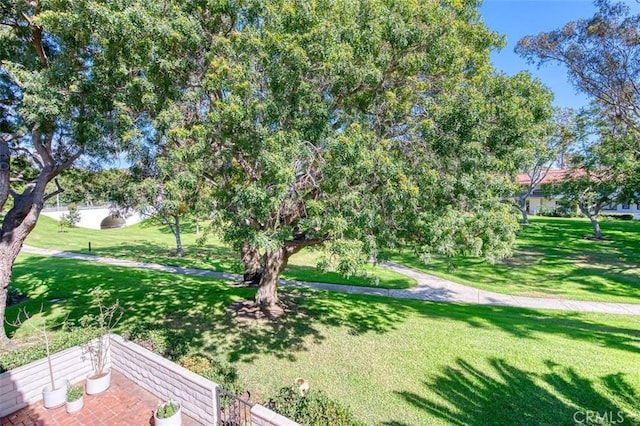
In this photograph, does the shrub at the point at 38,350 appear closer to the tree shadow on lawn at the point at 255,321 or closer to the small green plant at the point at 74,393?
the small green plant at the point at 74,393

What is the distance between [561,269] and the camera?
19.0m

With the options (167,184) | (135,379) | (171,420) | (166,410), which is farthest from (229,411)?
(167,184)

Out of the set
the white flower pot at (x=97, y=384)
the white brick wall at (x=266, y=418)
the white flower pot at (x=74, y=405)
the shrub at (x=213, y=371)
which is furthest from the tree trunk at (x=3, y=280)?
the white brick wall at (x=266, y=418)

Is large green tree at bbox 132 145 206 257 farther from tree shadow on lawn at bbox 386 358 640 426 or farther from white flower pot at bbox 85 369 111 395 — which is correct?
tree shadow on lawn at bbox 386 358 640 426

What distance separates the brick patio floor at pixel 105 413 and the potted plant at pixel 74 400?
8 cm

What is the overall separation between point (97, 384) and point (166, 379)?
1.65 meters

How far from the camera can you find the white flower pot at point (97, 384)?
645 centimetres

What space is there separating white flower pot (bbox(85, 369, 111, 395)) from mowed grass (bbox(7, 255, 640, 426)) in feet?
6.97

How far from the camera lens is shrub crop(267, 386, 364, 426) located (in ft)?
15.6

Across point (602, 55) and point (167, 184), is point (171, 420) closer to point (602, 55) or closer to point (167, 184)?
point (167, 184)

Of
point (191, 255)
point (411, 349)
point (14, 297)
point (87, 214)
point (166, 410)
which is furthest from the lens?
point (87, 214)

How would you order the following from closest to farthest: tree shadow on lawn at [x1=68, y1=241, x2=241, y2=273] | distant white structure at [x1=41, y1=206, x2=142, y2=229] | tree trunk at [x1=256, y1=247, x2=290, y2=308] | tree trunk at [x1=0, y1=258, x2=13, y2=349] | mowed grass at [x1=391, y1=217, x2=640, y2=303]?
tree trunk at [x1=0, y1=258, x2=13, y2=349] < tree trunk at [x1=256, y1=247, x2=290, y2=308] < mowed grass at [x1=391, y1=217, x2=640, y2=303] < tree shadow on lawn at [x1=68, y1=241, x2=241, y2=273] < distant white structure at [x1=41, y1=206, x2=142, y2=229]

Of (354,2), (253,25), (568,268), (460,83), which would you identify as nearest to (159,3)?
A: (253,25)

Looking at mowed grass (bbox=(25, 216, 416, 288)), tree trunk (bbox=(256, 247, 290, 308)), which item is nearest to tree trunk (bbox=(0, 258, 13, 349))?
mowed grass (bbox=(25, 216, 416, 288))
